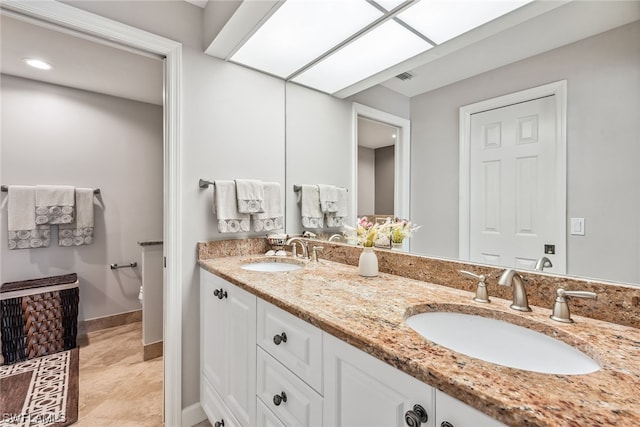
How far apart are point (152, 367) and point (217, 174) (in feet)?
5.33

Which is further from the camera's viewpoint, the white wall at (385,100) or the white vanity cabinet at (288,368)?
the white wall at (385,100)

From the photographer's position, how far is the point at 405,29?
1.29 meters

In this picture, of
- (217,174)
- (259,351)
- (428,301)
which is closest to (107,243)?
(217,174)

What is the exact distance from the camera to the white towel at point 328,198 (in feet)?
5.81

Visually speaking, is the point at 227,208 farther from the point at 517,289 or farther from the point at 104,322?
the point at 104,322

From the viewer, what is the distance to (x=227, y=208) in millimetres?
1659

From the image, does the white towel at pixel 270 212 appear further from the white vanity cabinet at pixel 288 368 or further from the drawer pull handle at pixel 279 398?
the drawer pull handle at pixel 279 398

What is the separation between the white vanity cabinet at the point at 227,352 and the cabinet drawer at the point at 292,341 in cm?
9

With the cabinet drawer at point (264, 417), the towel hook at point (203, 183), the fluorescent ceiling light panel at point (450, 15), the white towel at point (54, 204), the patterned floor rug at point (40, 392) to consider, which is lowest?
the patterned floor rug at point (40, 392)

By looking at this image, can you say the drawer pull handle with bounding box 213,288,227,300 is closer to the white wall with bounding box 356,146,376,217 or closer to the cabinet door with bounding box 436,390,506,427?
the white wall with bounding box 356,146,376,217

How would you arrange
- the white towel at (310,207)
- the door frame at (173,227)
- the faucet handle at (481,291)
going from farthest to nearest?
the white towel at (310,207) → the door frame at (173,227) → the faucet handle at (481,291)

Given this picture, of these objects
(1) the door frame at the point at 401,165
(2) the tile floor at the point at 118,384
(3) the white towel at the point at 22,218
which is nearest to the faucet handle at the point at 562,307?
(1) the door frame at the point at 401,165

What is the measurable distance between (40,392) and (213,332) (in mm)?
1387

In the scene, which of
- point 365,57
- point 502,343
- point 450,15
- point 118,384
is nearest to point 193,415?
point 118,384
